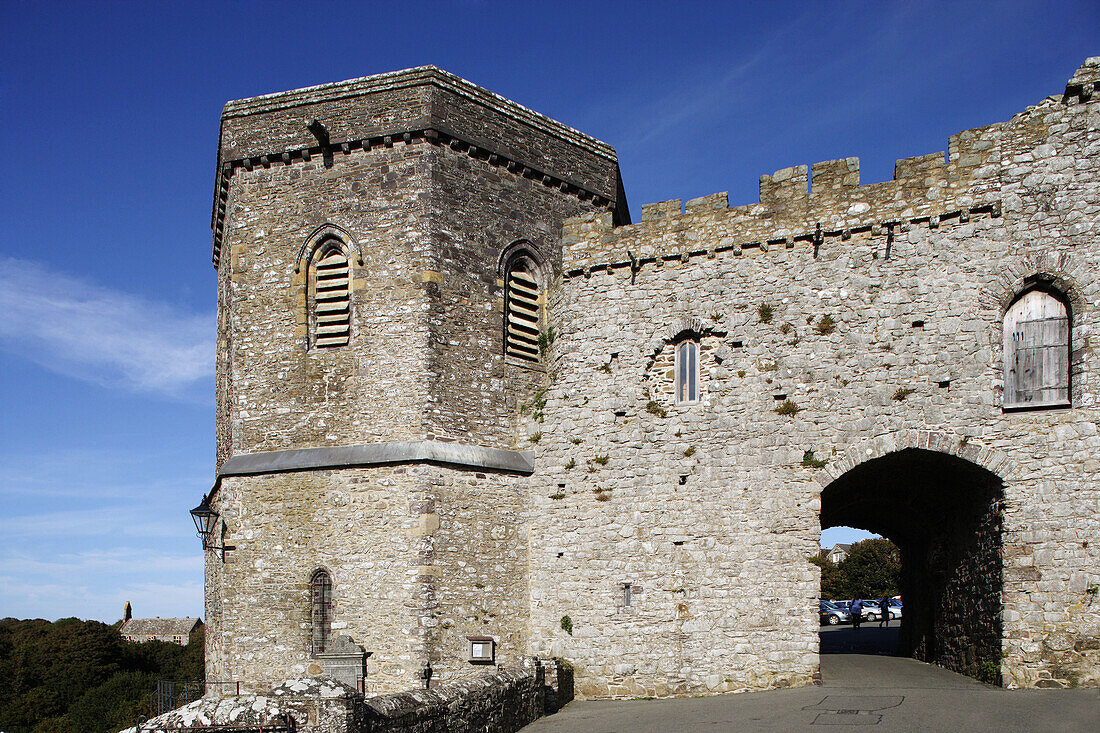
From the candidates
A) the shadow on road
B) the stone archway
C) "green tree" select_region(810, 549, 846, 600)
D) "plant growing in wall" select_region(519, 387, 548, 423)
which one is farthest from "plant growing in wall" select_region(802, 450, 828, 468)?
"green tree" select_region(810, 549, 846, 600)

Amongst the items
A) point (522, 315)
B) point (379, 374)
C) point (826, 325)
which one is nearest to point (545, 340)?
point (522, 315)

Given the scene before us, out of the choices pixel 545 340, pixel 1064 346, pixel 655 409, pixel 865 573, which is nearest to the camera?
pixel 1064 346

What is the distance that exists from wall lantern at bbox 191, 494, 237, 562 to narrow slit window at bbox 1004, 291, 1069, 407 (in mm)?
11788

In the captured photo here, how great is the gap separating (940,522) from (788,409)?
3.96 m

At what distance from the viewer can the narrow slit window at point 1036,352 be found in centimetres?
1226

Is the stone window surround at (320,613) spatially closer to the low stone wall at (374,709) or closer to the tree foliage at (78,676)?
the low stone wall at (374,709)

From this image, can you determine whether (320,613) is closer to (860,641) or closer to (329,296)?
(329,296)

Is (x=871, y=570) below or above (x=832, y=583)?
above

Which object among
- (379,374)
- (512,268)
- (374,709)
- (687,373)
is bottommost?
(374,709)

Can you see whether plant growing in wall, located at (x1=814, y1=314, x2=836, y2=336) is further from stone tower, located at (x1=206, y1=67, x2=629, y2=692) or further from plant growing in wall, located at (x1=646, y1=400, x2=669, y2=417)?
stone tower, located at (x1=206, y1=67, x2=629, y2=692)

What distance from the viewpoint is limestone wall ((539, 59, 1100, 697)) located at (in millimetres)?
12039

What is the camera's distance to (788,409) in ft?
43.9

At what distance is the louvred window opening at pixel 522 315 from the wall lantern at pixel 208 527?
5.41 m

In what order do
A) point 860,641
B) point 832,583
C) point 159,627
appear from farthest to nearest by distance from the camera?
point 159,627
point 832,583
point 860,641
